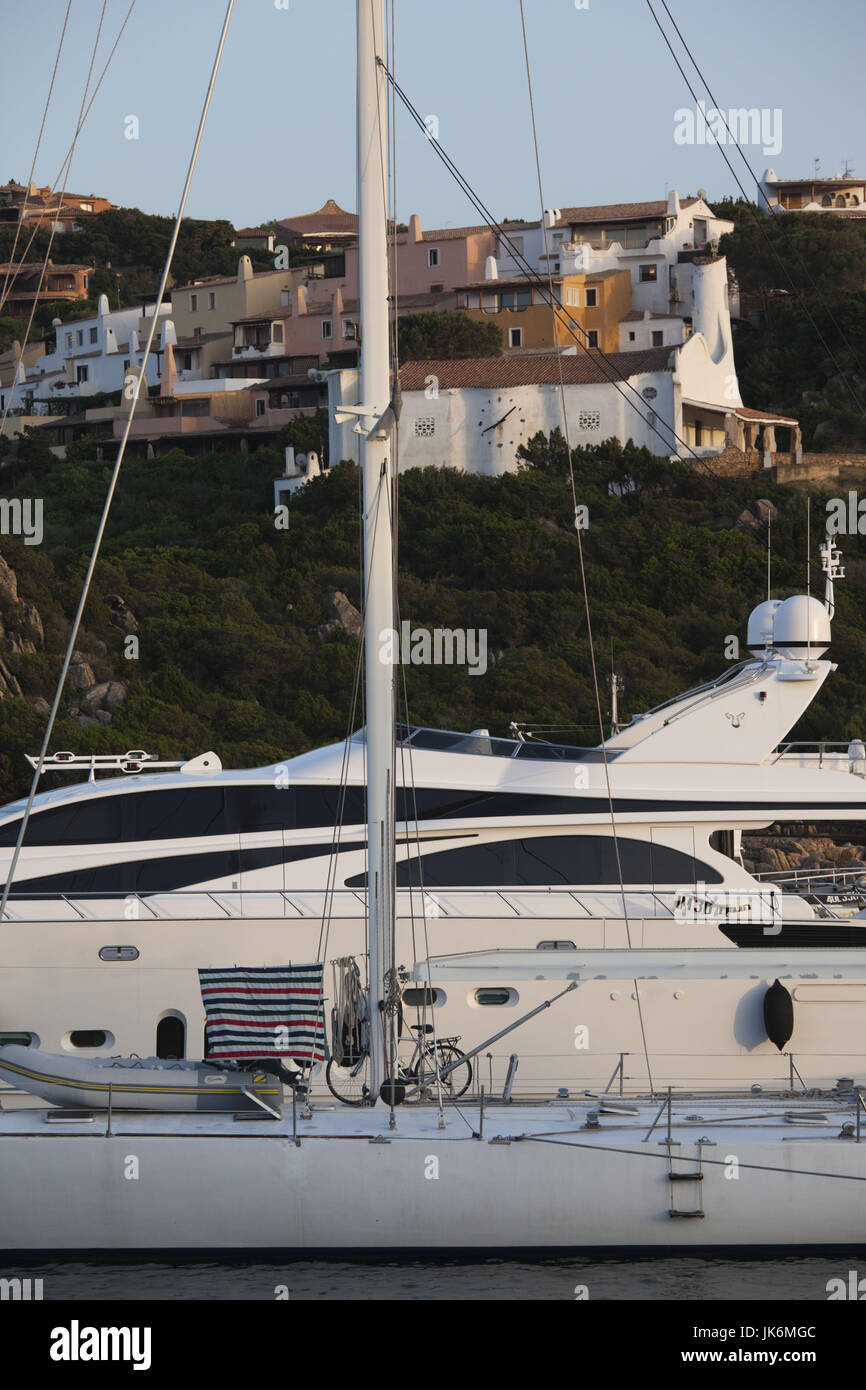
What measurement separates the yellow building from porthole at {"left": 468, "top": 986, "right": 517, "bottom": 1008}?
4403 centimetres

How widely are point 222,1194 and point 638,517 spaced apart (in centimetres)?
3505

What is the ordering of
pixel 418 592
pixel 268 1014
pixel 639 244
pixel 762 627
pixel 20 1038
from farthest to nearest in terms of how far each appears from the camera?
pixel 639 244 → pixel 418 592 → pixel 762 627 → pixel 20 1038 → pixel 268 1014

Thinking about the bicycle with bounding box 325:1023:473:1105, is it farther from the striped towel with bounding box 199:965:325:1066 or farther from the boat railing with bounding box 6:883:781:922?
the boat railing with bounding box 6:883:781:922

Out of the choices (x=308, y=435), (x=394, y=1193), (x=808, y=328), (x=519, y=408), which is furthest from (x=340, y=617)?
(x=394, y=1193)

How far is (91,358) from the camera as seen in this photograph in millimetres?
69312

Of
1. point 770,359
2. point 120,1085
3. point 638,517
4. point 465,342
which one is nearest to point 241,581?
point 638,517

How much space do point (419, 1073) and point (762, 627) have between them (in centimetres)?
618

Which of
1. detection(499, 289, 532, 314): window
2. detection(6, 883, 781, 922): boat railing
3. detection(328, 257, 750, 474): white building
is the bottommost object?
detection(6, 883, 781, 922): boat railing

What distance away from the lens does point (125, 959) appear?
13.9m

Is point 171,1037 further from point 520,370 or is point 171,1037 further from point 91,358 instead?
point 91,358

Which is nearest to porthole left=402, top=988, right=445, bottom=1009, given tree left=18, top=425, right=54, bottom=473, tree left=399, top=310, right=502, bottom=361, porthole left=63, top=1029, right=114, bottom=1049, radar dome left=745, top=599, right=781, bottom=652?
porthole left=63, top=1029, right=114, bottom=1049

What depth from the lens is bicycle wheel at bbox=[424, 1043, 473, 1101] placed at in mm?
11586

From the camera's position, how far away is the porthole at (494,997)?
13.9 metres
